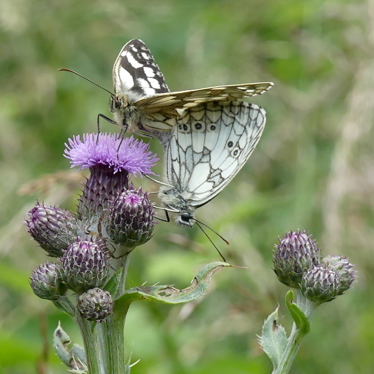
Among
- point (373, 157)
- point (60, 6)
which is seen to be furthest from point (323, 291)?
point (60, 6)

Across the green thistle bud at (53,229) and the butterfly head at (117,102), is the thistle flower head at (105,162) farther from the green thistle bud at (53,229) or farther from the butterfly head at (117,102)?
the butterfly head at (117,102)

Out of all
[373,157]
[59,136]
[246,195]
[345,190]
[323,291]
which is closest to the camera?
[323,291]

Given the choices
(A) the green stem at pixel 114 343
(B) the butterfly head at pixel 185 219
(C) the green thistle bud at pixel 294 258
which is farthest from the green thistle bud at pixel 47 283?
(C) the green thistle bud at pixel 294 258

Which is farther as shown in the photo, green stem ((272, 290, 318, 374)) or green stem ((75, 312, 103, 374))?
green stem ((272, 290, 318, 374))

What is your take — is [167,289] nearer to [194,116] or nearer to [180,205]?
[180,205]

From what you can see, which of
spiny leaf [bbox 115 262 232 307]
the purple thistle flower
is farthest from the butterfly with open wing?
spiny leaf [bbox 115 262 232 307]

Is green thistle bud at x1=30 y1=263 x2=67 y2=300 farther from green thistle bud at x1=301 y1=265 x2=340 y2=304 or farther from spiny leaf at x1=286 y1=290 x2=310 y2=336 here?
green thistle bud at x1=301 y1=265 x2=340 y2=304
